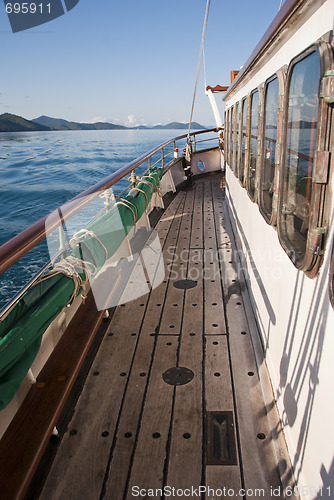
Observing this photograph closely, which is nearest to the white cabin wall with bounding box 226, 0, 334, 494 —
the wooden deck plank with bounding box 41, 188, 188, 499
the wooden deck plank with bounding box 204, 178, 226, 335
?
the wooden deck plank with bounding box 204, 178, 226, 335

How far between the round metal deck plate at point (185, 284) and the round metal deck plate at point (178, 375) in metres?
1.23

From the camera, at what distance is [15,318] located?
5.60 ft

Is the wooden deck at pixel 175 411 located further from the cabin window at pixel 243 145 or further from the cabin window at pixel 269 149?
the cabin window at pixel 243 145

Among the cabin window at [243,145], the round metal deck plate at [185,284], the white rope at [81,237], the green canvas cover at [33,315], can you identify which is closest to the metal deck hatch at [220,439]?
the green canvas cover at [33,315]

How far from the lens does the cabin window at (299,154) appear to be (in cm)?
133

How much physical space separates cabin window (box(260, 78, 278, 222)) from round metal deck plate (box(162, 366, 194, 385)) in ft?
3.78

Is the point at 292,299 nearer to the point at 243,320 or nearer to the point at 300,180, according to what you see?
the point at 300,180

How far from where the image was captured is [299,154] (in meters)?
1.58

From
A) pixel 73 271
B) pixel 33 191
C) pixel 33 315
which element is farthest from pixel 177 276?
pixel 33 191

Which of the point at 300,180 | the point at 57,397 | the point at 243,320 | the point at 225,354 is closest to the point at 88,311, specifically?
the point at 57,397

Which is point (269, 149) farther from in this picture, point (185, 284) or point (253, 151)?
point (185, 284)

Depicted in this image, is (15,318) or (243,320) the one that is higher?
(15,318)

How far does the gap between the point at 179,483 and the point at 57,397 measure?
74 centimetres

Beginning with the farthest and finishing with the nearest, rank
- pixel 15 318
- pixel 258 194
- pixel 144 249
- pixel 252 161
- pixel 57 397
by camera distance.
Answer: pixel 144 249, pixel 252 161, pixel 258 194, pixel 57 397, pixel 15 318
